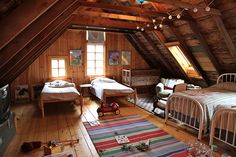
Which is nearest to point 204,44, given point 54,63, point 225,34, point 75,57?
point 225,34

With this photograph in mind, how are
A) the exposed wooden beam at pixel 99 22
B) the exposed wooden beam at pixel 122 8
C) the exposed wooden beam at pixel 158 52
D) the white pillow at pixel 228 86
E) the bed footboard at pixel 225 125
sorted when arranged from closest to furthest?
the bed footboard at pixel 225 125, the exposed wooden beam at pixel 122 8, the white pillow at pixel 228 86, the exposed wooden beam at pixel 99 22, the exposed wooden beam at pixel 158 52

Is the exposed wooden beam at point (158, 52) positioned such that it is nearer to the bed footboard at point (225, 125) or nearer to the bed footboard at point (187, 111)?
the bed footboard at point (187, 111)

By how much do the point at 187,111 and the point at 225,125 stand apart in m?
0.69

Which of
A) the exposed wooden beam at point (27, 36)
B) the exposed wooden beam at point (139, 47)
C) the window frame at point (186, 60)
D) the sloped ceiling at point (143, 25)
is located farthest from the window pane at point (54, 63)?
the exposed wooden beam at point (27, 36)

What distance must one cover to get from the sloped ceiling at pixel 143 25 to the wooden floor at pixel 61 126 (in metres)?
1.05

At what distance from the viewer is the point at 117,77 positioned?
22.1 feet

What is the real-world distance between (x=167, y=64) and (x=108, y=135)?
4.06 m

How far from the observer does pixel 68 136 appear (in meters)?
2.99

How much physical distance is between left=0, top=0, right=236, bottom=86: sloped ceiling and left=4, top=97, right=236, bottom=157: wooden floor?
1.05 m

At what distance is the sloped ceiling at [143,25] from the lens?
49.2 inches

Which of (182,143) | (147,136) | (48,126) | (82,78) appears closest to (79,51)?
(82,78)

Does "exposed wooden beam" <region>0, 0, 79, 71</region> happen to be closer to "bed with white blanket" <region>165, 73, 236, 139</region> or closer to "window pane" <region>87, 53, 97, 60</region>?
"bed with white blanket" <region>165, 73, 236, 139</region>

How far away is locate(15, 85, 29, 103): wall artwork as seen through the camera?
5.28 meters

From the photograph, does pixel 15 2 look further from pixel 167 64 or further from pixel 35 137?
pixel 167 64
